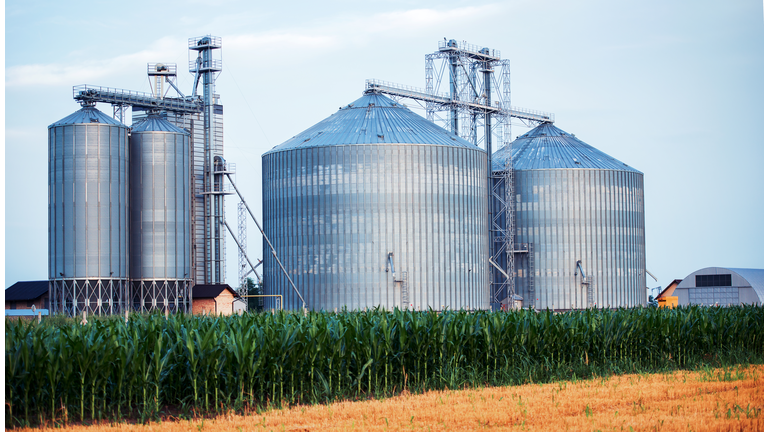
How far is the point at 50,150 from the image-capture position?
5612 cm

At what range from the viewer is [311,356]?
893 inches

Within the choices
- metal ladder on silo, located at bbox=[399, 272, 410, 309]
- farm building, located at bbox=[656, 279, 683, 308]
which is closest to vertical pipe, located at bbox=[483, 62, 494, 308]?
metal ladder on silo, located at bbox=[399, 272, 410, 309]

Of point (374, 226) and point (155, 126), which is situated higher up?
point (155, 126)

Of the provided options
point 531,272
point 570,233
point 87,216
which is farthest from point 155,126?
point 570,233

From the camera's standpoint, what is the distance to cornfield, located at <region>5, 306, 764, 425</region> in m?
19.5

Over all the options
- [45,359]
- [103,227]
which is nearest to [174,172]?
[103,227]

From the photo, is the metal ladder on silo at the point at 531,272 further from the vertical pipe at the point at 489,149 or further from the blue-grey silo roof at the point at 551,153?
the blue-grey silo roof at the point at 551,153

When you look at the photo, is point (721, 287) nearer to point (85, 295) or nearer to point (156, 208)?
point (156, 208)

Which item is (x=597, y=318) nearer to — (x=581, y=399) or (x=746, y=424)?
(x=581, y=399)

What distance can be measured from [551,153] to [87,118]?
40354 mm

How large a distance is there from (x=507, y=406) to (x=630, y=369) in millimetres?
9724

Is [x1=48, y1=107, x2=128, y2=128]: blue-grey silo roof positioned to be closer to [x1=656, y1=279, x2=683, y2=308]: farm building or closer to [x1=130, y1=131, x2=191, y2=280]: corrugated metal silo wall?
[x1=130, y1=131, x2=191, y2=280]: corrugated metal silo wall

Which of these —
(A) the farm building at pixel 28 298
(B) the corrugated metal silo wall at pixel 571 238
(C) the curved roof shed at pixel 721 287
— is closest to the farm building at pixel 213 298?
(A) the farm building at pixel 28 298

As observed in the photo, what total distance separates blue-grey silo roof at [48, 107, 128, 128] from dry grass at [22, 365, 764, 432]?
39.7 metres
